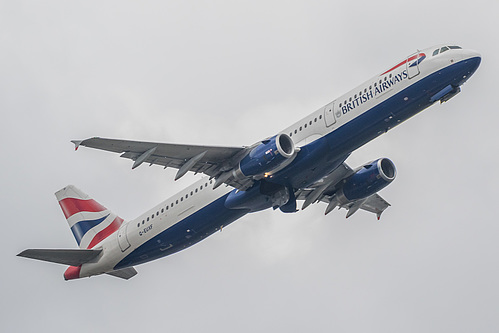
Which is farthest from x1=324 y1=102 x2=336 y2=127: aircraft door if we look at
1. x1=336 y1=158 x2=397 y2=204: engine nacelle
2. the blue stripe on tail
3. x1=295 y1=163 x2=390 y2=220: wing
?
the blue stripe on tail

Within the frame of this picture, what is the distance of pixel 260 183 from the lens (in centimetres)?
4419

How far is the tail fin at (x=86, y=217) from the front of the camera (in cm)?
5191

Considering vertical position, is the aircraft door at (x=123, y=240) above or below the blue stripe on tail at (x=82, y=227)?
below

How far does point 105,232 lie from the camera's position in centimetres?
5159

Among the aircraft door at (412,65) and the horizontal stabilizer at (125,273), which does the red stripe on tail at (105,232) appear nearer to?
the horizontal stabilizer at (125,273)

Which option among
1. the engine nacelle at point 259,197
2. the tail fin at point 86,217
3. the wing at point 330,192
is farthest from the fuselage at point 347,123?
the tail fin at point 86,217

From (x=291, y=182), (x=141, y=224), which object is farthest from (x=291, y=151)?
(x=141, y=224)

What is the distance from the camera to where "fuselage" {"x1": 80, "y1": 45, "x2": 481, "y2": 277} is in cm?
4044

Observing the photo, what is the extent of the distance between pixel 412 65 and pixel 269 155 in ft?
27.9

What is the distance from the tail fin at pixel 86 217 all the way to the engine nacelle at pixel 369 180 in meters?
14.8

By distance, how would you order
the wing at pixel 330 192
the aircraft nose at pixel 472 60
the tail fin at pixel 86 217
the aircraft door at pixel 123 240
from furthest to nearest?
the tail fin at pixel 86 217
the wing at pixel 330 192
the aircraft door at pixel 123 240
the aircraft nose at pixel 472 60

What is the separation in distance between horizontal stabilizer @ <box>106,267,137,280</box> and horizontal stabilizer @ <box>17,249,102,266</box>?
190 centimetres

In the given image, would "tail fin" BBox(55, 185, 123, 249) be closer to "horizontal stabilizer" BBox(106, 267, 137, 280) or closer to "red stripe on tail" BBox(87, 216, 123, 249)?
"red stripe on tail" BBox(87, 216, 123, 249)

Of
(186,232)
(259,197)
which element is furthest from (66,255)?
(259,197)
